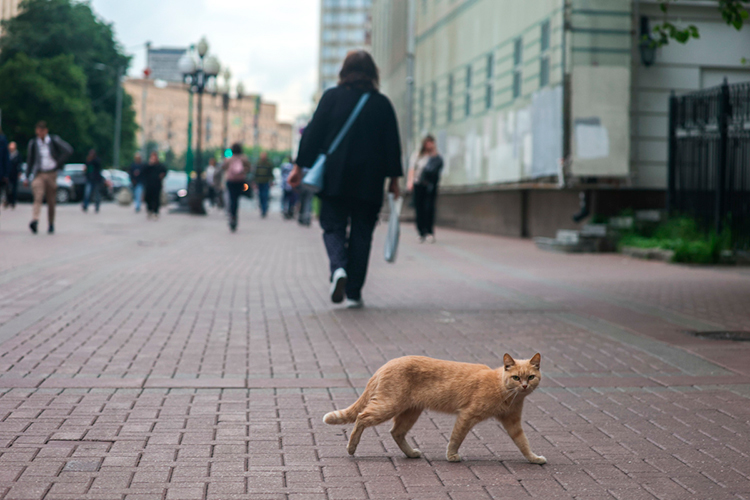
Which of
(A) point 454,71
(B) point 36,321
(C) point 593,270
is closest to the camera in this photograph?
(B) point 36,321

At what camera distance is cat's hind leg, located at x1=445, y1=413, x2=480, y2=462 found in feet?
12.3

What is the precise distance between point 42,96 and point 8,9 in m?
9.65

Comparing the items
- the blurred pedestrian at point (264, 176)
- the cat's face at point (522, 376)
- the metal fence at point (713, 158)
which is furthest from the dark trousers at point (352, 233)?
the blurred pedestrian at point (264, 176)

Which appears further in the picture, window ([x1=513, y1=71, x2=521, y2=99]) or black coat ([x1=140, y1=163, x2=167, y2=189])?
black coat ([x1=140, y1=163, x2=167, y2=189])

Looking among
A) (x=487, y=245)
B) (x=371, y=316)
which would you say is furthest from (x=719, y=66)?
(x=371, y=316)

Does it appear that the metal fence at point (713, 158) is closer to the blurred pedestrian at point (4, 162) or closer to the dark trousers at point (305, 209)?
the dark trousers at point (305, 209)

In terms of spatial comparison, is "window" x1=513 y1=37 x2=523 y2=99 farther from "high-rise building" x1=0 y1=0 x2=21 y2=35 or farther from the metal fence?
"high-rise building" x1=0 y1=0 x2=21 y2=35

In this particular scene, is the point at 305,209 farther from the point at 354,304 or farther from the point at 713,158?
the point at 354,304

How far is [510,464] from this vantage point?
12.7 ft

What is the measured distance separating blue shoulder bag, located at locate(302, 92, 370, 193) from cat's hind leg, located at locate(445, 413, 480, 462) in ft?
15.2

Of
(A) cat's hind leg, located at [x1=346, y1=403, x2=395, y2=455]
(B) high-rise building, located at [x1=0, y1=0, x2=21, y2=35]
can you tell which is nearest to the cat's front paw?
(A) cat's hind leg, located at [x1=346, y1=403, x2=395, y2=455]

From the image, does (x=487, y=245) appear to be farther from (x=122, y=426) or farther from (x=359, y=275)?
(x=122, y=426)

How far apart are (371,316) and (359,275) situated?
585 millimetres

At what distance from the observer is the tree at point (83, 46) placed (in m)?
61.2
